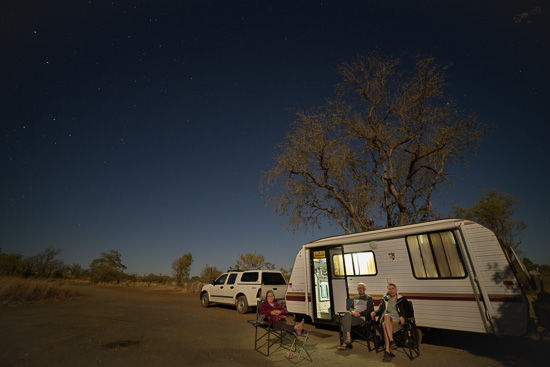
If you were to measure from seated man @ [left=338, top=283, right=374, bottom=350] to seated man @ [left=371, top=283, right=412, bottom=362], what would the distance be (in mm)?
512

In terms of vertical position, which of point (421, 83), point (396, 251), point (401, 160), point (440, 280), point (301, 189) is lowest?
point (440, 280)

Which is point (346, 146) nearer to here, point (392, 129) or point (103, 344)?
point (392, 129)

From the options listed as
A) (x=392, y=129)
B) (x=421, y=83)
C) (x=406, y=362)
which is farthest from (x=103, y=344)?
(x=421, y=83)

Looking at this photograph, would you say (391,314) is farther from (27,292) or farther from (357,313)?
(27,292)

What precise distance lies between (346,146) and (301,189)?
3.55 meters

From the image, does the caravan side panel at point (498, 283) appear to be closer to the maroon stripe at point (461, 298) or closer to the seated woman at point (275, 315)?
the maroon stripe at point (461, 298)

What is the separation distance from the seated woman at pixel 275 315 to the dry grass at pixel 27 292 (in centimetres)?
1462

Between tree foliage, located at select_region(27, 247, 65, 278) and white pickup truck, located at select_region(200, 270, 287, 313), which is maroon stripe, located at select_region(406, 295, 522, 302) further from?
tree foliage, located at select_region(27, 247, 65, 278)

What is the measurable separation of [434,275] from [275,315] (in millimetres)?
3739

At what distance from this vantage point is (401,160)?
589 inches

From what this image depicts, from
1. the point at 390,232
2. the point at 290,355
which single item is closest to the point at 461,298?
the point at 390,232

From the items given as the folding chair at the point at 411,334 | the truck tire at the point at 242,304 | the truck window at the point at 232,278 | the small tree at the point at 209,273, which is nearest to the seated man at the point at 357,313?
the folding chair at the point at 411,334

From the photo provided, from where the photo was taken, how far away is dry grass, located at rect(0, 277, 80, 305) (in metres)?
13.0

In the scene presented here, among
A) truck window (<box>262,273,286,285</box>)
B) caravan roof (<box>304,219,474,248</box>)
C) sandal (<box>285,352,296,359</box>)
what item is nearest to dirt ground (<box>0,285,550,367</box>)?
sandal (<box>285,352,296,359</box>)
